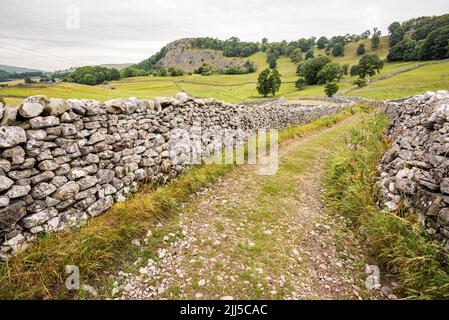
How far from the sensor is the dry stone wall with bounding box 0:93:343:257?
4.14 metres

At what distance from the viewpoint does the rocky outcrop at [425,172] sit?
4398 mm

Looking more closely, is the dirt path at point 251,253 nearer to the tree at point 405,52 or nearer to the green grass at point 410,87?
the green grass at point 410,87

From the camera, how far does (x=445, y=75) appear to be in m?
57.8

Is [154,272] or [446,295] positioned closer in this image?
[446,295]

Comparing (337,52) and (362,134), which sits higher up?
(337,52)

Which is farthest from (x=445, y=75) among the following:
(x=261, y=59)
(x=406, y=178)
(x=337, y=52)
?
(x=261, y=59)

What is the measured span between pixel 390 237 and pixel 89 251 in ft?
19.0

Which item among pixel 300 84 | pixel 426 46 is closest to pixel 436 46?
pixel 426 46

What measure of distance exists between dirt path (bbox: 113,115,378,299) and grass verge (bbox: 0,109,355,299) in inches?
14.1

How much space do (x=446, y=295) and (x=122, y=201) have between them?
6442mm
